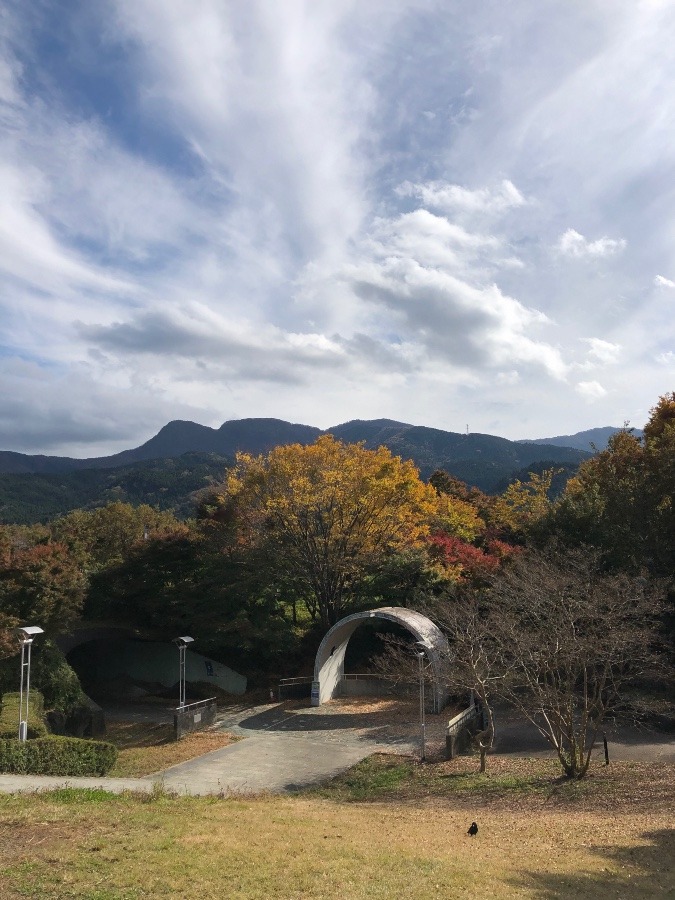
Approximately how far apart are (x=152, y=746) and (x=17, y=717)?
3809 millimetres

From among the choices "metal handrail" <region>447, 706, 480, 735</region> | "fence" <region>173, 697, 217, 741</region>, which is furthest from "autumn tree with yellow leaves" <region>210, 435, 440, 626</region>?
"metal handrail" <region>447, 706, 480, 735</region>

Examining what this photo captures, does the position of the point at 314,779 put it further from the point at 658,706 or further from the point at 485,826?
the point at 658,706

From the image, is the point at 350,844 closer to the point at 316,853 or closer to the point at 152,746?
the point at 316,853

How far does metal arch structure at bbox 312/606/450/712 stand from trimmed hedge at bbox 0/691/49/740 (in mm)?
8983

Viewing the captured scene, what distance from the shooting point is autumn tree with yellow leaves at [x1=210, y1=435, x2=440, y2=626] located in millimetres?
24344

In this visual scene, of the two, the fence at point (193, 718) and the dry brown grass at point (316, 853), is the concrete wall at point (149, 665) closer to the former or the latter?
the fence at point (193, 718)

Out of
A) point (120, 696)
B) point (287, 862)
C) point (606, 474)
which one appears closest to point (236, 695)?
point (120, 696)

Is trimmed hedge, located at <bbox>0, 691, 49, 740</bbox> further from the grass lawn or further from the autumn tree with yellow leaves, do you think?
the autumn tree with yellow leaves

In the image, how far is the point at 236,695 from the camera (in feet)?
87.9

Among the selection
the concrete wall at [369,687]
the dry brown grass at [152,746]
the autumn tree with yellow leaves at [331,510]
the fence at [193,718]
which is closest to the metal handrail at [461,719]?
the concrete wall at [369,687]

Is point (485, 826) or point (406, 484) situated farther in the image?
point (406, 484)

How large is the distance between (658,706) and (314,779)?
9.70m

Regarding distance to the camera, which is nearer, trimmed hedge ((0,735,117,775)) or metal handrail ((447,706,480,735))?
trimmed hedge ((0,735,117,775))

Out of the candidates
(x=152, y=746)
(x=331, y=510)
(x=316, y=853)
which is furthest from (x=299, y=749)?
(x=316, y=853)
